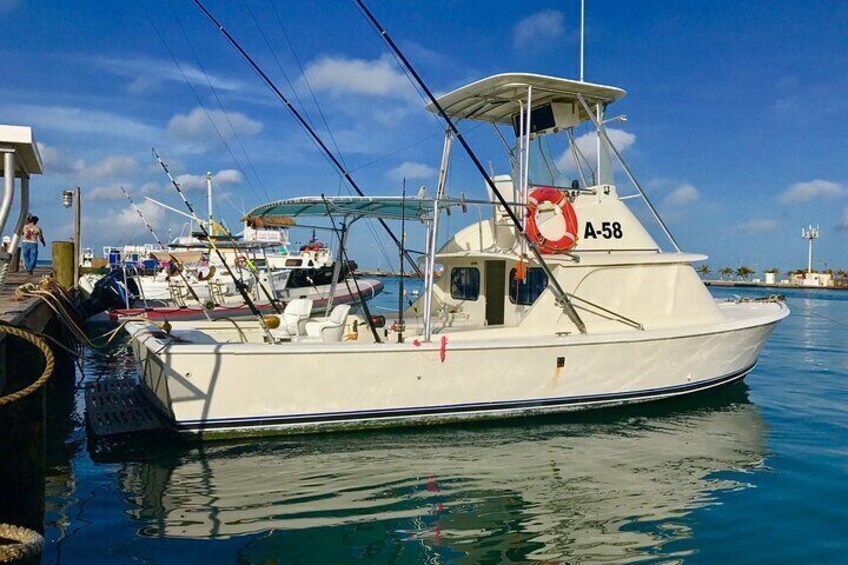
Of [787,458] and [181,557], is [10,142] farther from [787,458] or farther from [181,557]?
[787,458]

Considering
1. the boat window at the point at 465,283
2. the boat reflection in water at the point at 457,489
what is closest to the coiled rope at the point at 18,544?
the boat reflection in water at the point at 457,489

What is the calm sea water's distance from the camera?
543 cm

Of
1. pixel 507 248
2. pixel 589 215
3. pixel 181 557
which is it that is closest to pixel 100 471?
pixel 181 557

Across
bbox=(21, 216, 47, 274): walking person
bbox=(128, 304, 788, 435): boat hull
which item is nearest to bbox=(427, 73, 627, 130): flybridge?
bbox=(128, 304, 788, 435): boat hull

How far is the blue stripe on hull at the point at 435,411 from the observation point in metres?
7.81

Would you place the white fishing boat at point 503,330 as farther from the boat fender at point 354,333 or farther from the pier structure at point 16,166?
the pier structure at point 16,166

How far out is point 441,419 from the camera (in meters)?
8.75

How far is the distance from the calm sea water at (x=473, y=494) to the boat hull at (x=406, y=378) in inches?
11.2

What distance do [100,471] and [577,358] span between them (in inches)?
238

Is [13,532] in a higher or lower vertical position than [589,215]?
lower

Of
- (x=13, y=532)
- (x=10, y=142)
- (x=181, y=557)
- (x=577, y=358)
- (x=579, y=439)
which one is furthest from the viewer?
(x=577, y=358)

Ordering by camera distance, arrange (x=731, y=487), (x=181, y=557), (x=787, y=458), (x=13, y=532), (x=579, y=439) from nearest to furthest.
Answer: (x=13, y=532) → (x=181, y=557) → (x=731, y=487) → (x=787, y=458) → (x=579, y=439)

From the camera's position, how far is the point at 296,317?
9844 millimetres

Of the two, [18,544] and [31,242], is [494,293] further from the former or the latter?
[31,242]
